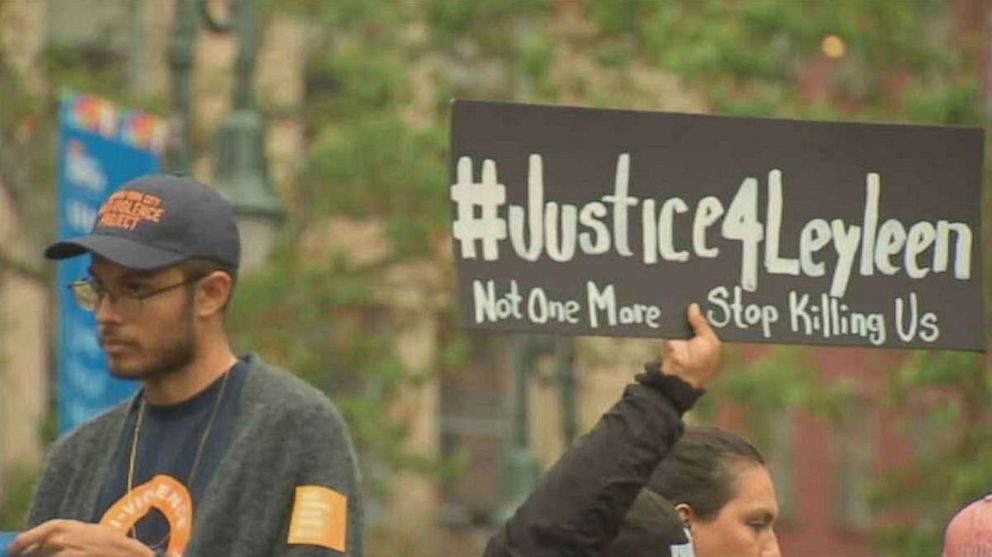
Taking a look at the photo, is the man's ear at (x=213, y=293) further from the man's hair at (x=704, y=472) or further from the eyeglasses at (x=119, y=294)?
the man's hair at (x=704, y=472)

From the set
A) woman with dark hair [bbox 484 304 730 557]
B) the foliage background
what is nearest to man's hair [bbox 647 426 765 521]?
woman with dark hair [bbox 484 304 730 557]

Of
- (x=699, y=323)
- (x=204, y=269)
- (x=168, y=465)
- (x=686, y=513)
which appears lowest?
(x=686, y=513)

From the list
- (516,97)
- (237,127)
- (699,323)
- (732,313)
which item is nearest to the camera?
(699,323)

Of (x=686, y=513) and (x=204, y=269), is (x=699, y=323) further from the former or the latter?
(x=204, y=269)

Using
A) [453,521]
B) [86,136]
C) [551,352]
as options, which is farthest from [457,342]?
[453,521]

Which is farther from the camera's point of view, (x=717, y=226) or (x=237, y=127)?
(x=237, y=127)

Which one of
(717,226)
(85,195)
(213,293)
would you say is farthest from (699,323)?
(85,195)

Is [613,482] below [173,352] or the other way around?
below

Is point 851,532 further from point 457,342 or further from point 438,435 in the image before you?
point 457,342

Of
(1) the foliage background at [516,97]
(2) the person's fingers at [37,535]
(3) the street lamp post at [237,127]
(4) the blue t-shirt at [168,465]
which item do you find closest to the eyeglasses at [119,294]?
(4) the blue t-shirt at [168,465]

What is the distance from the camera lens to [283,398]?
21.4 feet

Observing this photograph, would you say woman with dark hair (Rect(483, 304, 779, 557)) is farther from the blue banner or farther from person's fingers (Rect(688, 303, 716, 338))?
the blue banner

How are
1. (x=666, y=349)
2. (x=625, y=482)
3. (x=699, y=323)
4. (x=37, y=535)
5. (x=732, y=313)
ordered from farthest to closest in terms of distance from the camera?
(x=732, y=313), (x=699, y=323), (x=666, y=349), (x=37, y=535), (x=625, y=482)

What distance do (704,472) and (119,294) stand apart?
116 cm
